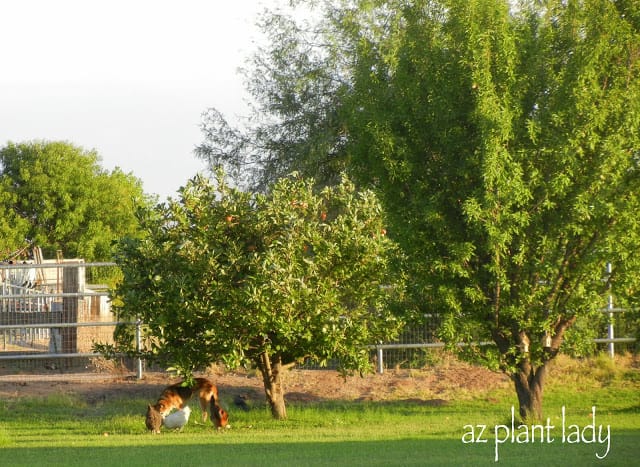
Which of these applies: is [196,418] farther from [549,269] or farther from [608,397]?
[608,397]

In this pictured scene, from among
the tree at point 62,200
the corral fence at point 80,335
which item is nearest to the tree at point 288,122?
the corral fence at point 80,335

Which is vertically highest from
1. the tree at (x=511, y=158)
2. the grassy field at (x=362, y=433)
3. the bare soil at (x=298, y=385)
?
the tree at (x=511, y=158)

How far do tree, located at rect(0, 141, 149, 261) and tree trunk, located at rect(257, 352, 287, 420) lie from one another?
51573 millimetres

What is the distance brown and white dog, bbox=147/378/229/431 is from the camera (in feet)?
50.0

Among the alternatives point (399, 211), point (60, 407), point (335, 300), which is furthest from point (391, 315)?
point (60, 407)

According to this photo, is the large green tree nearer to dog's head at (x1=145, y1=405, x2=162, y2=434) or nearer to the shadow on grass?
the shadow on grass

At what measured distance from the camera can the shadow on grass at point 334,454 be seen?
427 inches

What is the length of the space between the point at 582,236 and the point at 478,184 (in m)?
1.73

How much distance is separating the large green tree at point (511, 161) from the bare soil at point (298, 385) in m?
3.88

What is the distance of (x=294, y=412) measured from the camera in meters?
17.3

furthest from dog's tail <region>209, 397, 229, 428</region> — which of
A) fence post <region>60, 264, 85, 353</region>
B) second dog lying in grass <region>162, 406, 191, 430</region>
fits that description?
fence post <region>60, 264, 85, 353</region>

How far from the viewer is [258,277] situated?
14766mm

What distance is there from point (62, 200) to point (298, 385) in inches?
2096

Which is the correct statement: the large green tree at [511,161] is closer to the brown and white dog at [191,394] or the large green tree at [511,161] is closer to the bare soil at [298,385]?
the brown and white dog at [191,394]
